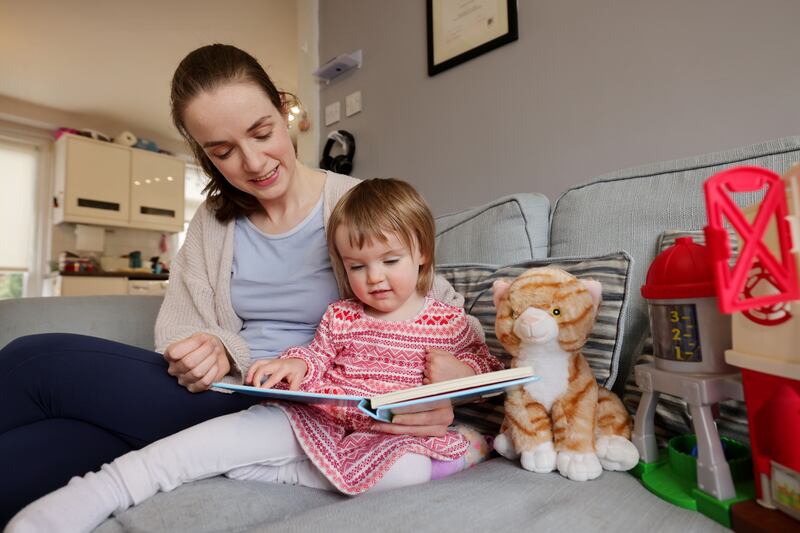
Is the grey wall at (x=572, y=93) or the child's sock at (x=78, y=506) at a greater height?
the grey wall at (x=572, y=93)

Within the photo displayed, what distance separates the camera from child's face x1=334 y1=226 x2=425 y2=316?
2.83ft

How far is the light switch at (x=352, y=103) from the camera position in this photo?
2.18 m

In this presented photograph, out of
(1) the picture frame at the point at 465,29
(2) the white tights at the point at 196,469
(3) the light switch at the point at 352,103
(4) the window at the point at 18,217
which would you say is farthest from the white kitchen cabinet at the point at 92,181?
(2) the white tights at the point at 196,469

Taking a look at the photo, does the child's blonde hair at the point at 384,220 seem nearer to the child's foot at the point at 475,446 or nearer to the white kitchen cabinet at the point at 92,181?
the child's foot at the point at 475,446

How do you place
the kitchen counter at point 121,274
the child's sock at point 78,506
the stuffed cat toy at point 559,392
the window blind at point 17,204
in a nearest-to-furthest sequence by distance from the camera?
the child's sock at point 78,506, the stuffed cat toy at point 559,392, the kitchen counter at point 121,274, the window blind at point 17,204

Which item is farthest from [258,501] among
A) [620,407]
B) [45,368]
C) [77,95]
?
[77,95]

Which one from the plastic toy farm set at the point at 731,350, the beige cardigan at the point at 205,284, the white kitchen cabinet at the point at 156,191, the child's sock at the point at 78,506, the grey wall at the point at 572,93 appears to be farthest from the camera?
the white kitchen cabinet at the point at 156,191

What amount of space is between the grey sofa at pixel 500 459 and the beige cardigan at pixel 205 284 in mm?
264

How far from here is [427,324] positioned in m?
0.91

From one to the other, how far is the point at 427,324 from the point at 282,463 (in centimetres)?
35

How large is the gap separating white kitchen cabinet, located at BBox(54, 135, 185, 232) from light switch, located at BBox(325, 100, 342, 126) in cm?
346

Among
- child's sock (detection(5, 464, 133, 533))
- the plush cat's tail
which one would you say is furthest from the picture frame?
child's sock (detection(5, 464, 133, 533))

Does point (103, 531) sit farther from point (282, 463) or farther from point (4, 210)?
point (4, 210)

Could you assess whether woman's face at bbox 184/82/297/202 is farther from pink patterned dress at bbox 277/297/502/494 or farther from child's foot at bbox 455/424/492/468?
child's foot at bbox 455/424/492/468
